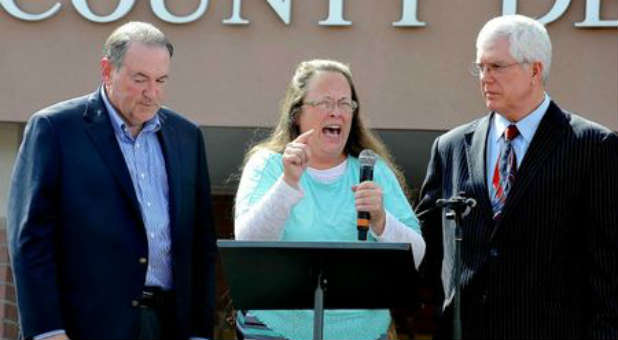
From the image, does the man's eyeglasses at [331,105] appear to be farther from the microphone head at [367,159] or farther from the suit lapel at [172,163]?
the suit lapel at [172,163]

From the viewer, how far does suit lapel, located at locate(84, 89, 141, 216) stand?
190 inches

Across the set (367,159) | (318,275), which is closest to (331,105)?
(367,159)

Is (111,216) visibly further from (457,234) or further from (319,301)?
(457,234)

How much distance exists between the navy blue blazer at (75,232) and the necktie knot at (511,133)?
54.7 inches

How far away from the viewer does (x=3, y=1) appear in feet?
25.6

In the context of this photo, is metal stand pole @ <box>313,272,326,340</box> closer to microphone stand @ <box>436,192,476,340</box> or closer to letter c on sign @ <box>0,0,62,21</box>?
microphone stand @ <box>436,192,476,340</box>

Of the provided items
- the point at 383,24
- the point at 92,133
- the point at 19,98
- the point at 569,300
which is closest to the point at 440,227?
the point at 569,300

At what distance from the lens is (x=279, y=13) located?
25.1ft

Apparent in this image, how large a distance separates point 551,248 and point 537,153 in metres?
0.37

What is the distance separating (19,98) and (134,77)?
10.4ft

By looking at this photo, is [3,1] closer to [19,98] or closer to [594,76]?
[19,98]

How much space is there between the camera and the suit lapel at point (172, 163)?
16.2 feet

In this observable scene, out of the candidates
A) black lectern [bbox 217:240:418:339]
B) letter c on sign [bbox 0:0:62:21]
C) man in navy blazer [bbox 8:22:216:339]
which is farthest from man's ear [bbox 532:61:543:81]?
letter c on sign [bbox 0:0:62:21]

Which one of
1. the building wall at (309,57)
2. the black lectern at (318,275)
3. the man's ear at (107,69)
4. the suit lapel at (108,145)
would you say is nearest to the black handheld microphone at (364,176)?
the black lectern at (318,275)
